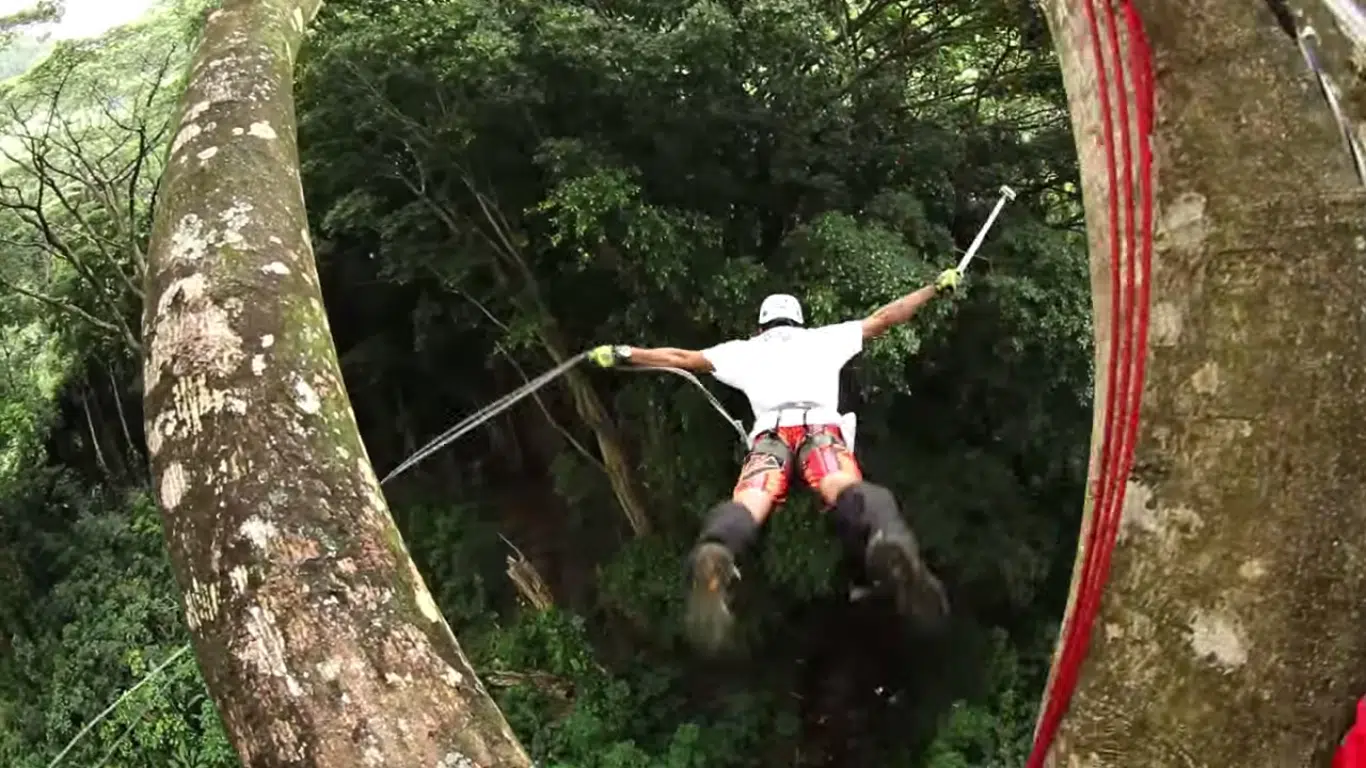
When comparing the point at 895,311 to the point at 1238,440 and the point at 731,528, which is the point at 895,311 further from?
the point at 1238,440

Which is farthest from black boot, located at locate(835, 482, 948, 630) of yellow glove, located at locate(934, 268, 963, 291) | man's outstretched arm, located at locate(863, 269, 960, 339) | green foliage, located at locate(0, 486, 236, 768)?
green foliage, located at locate(0, 486, 236, 768)

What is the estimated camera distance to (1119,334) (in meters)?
1.08

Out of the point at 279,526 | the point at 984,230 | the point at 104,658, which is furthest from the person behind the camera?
the point at 104,658

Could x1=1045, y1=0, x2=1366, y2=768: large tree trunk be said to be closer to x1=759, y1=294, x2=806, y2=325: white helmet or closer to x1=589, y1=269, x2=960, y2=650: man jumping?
x1=589, y1=269, x2=960, y2=650: man jumping

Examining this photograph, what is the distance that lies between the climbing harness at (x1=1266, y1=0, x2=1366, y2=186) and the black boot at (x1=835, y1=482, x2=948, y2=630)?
5.54 feet

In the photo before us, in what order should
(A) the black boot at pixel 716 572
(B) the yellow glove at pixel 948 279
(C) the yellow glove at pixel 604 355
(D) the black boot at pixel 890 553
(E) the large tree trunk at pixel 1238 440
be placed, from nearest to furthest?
(E) the large tree trunk at pixel 1238 440
(D) the black boot at pixel 890 553
(A) the black boot at pixel 716 572
(C) the yellow glove at pixel 604 355
(B) the yellow glove at pixel 948 279

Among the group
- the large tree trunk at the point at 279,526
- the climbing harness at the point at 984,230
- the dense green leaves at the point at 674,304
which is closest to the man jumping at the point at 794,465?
the climbing harness at the point at 984,230

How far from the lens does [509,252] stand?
682 centimetres

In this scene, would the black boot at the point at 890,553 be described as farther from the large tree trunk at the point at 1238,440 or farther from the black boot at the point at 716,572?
the large tree trunk at the point at 1238,440

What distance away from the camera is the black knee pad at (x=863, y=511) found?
2.64 meters

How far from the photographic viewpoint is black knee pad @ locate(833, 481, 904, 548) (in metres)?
2.64

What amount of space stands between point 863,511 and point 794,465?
19.1 inches

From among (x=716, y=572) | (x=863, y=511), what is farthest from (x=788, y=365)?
(x=716, y=572)

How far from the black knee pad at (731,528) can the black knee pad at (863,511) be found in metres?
0.24
